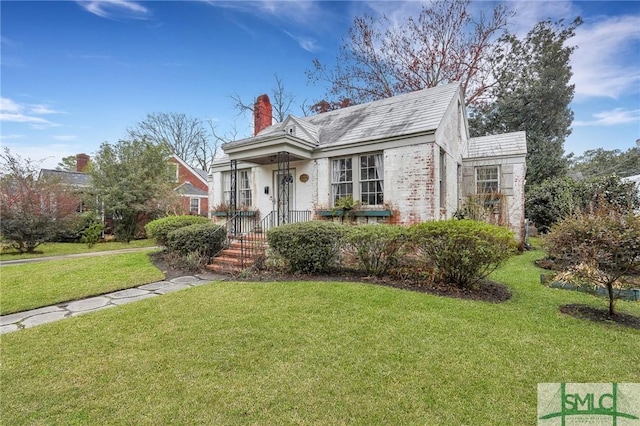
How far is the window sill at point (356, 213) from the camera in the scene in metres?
8.71

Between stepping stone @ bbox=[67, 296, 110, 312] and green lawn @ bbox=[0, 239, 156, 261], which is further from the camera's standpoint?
green lawn @ bbox=[0, 239, 156, 261]

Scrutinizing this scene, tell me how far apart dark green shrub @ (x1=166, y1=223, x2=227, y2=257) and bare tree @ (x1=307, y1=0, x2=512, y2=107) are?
1690 cm

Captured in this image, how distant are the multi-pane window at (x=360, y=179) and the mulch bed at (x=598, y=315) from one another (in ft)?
16.9

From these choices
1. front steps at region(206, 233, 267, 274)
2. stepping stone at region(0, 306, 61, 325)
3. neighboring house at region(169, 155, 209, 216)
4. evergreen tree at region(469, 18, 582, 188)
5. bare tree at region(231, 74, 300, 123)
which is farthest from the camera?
neighboring house at region(169, 155, 209, 216)

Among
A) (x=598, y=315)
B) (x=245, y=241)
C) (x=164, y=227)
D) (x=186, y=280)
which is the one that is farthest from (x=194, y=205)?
(x=598, y=315)

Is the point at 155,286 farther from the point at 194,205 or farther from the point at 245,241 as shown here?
the point at 194,205

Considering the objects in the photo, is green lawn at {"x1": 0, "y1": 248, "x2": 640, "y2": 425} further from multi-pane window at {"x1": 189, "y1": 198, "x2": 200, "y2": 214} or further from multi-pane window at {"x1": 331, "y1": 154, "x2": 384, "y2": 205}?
multi-pane window at {"x1": 189, "y1": 198, "x2": 200, "y2": 214}

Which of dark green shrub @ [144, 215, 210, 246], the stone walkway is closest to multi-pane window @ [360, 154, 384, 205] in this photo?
the stone walkway

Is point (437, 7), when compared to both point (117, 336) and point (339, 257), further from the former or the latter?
point (117, 336)

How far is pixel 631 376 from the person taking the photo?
9.46 feet

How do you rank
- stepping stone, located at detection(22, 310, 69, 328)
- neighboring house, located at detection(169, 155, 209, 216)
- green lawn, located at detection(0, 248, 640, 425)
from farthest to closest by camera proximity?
neighboring house, located at detection(169, 155, 209, 216) < stepping stone, located at detection(22, 310, 69, 328) < green lawn, located at detection(0, 248, 640, 425)

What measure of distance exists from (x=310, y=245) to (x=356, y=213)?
2729 mm

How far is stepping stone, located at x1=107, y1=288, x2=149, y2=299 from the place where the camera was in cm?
594

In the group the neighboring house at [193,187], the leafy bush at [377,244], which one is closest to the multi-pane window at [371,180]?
the leafy bush at [377,244]
